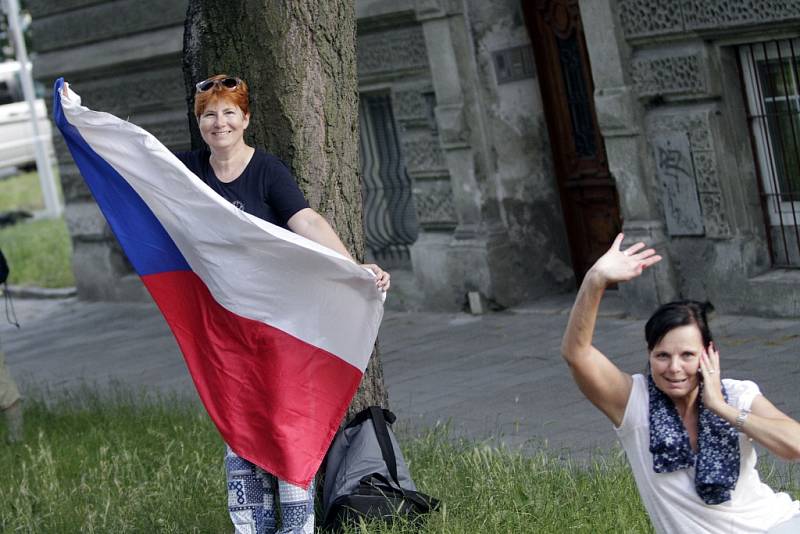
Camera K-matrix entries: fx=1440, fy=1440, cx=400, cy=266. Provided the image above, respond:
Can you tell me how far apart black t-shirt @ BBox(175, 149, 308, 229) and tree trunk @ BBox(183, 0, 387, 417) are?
2.10ft

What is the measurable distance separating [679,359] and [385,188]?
8723mm

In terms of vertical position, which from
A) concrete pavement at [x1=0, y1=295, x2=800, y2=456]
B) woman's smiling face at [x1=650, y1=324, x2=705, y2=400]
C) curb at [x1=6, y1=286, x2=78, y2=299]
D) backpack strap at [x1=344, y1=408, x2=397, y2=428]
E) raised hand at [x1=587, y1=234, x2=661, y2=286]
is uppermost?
raised hand at [x1=587, y1=234, x2=661, y2=286]

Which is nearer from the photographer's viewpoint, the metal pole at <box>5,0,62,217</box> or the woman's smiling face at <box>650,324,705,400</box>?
the woman's smiling face at <box>650,324,705,400</box>

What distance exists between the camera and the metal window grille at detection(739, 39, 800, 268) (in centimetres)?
918

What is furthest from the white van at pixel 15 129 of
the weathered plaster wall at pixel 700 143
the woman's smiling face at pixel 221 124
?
the woman's smiling face at pixel 221 124

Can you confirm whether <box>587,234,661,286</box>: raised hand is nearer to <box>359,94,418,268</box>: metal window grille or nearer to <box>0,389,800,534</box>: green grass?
<box>0,389,800,534</box>: green grass

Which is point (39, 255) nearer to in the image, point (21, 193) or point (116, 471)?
point (21, 193)

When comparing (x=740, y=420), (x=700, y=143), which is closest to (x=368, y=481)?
(x=740, y=420)

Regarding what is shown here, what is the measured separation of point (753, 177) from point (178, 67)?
6289 mm

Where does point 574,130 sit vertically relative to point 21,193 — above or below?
below

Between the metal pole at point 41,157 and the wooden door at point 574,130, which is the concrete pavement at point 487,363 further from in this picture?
the metal pole at point 41,157

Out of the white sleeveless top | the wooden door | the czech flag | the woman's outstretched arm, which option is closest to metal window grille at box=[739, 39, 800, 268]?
the wooden door

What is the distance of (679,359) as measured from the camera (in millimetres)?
3936

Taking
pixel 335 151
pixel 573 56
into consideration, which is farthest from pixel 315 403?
pixel 573 56
